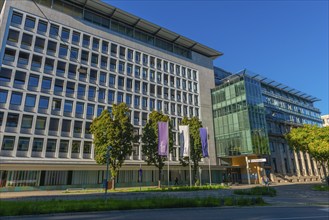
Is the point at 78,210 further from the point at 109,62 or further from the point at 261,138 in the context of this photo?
the point at 261,138

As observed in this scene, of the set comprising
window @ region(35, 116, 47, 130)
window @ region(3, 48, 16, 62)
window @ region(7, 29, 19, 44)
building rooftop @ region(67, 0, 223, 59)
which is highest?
building rooftop @ region(67, 0, 223, 59)

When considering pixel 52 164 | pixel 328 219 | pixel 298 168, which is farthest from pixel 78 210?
pixel 298 168

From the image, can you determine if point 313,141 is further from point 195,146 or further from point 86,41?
point 86,41

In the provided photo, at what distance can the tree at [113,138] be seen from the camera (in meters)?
28.9

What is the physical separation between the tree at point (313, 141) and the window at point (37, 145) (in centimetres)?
3954

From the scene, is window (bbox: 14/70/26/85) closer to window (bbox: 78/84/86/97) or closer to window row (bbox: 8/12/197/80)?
window row (bbox: 8/12/197/80)

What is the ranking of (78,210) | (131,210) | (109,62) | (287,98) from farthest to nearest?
(287,98)
(109,62)
(131,210)
(78,210)

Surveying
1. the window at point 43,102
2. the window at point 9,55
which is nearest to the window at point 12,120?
the window at point 43,102

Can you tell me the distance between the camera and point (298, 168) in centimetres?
6066

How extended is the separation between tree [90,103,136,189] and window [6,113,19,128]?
35.5 feet

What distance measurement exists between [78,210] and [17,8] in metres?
34.6

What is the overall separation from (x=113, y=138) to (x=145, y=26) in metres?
29.2

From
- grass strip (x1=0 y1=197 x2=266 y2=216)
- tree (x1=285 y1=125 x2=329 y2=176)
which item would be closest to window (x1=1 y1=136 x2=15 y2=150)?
grass strip (x1=0 y1=197 x2=266 y2=216)

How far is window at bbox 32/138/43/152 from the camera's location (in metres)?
32.1
